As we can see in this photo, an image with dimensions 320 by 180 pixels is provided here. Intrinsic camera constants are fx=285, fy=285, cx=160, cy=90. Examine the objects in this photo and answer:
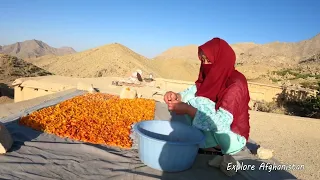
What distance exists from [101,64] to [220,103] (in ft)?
88.5

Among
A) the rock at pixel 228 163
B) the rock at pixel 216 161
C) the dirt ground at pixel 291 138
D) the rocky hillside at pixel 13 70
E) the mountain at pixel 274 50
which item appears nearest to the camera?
the rock at pixel 228 163

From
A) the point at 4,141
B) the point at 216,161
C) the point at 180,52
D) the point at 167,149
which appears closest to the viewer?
the point at 167,149

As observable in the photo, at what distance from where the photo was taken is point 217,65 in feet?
10.1

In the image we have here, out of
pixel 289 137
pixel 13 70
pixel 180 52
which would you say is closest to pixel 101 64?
pixel 13 70

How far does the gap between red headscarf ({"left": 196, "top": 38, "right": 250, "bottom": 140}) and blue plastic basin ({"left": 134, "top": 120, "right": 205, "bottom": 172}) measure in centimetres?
44

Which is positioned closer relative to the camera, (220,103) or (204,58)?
(220,103)

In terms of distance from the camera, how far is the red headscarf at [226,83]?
2939 millimetres

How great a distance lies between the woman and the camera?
9.64 feet

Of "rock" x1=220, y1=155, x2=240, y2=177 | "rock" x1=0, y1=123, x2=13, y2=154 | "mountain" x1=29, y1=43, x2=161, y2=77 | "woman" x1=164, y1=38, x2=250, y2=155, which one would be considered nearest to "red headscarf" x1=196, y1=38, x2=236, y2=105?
"woman" x1=164, y1=38, x2=250, y2=155

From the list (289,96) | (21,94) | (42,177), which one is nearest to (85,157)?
(42,177)

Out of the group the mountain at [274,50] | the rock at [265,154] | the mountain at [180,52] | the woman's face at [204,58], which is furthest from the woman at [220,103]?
the mountain at [180,52]

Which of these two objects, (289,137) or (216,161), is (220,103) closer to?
(216,161)

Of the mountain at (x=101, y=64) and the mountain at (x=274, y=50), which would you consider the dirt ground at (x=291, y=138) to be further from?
the mountain at (x=274, y=50)

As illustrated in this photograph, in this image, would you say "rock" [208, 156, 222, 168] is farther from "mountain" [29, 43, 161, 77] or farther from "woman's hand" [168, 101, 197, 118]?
"mountain" [29, 43, 161, 77]
